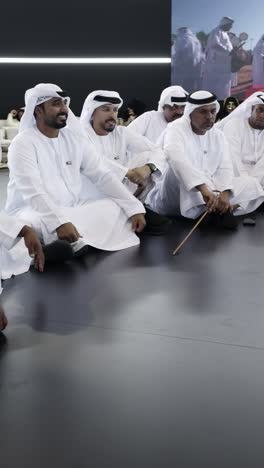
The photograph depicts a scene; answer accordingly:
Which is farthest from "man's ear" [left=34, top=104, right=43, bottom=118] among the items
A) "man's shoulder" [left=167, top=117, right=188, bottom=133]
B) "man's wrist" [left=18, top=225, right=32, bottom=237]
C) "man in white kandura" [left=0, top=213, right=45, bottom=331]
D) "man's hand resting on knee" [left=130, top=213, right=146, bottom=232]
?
"man's shoulder" [left=167, top=117, right=188, bottom=133]

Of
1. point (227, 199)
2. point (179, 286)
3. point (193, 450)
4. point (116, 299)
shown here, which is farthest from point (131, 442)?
point (227, 199)

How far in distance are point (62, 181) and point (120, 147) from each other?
1.15 meters

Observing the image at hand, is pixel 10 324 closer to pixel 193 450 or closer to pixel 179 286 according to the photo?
pixel 179 286

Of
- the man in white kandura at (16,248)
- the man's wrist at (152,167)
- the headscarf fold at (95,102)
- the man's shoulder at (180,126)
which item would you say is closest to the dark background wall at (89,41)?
the man's shoulder at (180,126)

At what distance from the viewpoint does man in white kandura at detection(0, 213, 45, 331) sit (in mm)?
3154

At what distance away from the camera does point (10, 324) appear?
9.04ft

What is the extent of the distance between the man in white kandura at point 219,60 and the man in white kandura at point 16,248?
9.94 metres

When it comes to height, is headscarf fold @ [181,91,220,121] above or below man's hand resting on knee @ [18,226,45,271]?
above

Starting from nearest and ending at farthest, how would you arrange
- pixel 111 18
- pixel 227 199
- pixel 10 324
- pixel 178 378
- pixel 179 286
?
pixel 178 378, pixel 10 324, pixel 179 286, pixel 227 199, pixel 111 18

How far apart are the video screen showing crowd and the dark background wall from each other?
31 centimetres

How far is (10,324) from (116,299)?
60cm

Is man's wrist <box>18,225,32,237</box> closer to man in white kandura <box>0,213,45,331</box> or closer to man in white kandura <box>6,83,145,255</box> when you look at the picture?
man in white kandura <box>0,213,45,331</box>

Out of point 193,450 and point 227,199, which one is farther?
point 227,199

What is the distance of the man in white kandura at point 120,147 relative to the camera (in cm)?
500
